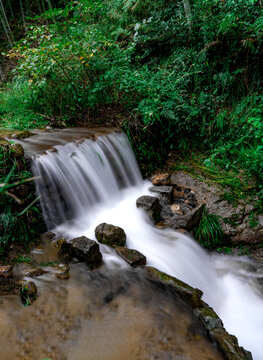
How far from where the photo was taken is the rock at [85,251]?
263 cm

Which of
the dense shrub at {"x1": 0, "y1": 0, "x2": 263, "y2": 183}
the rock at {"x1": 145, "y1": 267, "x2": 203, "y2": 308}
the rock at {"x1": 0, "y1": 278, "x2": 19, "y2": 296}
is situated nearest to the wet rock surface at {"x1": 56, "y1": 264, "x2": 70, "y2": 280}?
the rock at {"x1": 0, "y1": 278, "x2": 19, "y2": 296}

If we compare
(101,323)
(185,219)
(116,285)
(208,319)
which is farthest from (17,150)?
(208,319)

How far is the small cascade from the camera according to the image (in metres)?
3.49

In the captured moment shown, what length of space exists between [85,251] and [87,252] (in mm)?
25

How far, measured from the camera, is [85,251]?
2623 millimetres

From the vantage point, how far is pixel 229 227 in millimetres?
3740

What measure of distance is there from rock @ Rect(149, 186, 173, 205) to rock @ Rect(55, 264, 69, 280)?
206 centimetres

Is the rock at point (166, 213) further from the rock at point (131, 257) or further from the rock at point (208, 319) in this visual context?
the rock at point (208, 319)

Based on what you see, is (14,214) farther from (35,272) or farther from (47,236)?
(35,272)

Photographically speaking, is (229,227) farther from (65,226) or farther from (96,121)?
(96,121)

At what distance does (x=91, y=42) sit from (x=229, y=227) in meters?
4.50

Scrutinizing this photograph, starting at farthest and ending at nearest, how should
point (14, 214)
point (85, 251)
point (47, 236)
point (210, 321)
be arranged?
point (47, 236) → point (14, 214) → point (85, 251) → point (210, 321)

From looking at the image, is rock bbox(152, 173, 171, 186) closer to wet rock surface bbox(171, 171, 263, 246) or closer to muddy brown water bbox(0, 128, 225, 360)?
wet rock surface bbox(171, 171, 263, 246)

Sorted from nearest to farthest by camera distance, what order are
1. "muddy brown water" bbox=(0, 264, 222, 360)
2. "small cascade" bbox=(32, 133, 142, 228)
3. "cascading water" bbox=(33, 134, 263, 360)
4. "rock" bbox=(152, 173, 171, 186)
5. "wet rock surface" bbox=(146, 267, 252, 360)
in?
"muddy brown water" bbox=(0, 264, 222, 360), "wet rock surface" bbox=(146, 267, 252, 360), "cascading water" bbox=(33, 134, 263, 360), "small cascade" bbox=(32, 133, 142, 228), "rock" bbox=(152, 173, 171, 186)
